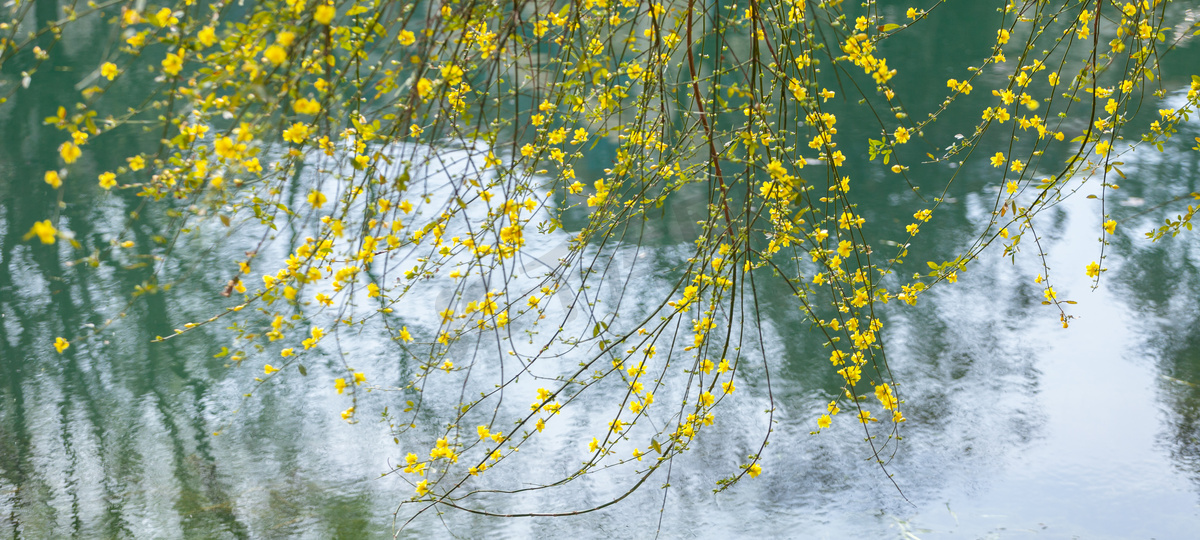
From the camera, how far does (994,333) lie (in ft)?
10.3

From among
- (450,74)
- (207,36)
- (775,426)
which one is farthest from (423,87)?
(775,426)

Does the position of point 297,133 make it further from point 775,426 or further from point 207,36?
point 775,426

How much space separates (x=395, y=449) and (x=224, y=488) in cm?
50

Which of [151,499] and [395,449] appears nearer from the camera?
[151,499]

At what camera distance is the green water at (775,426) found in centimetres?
242

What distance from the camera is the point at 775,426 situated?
2730 mm

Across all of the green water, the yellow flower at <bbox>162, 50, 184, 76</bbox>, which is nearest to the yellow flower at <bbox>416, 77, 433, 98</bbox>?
the yellow flower at <bbox>162, 50, 184, 76</bbox>

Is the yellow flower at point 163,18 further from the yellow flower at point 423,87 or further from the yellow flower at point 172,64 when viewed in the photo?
the yellow flower at point 423,87

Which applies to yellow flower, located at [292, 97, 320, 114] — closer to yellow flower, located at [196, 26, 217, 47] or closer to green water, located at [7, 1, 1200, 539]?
yellow flower, located at [196, 26, 217, 47]

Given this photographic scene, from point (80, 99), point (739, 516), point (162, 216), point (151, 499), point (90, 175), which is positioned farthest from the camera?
point (80, 99)

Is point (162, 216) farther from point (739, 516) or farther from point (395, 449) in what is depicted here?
point (739, 516)

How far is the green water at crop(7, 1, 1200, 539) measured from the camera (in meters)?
2.42

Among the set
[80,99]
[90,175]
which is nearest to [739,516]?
[90,175]

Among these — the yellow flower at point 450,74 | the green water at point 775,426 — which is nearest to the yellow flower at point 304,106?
the yellow flower at point 450,74
